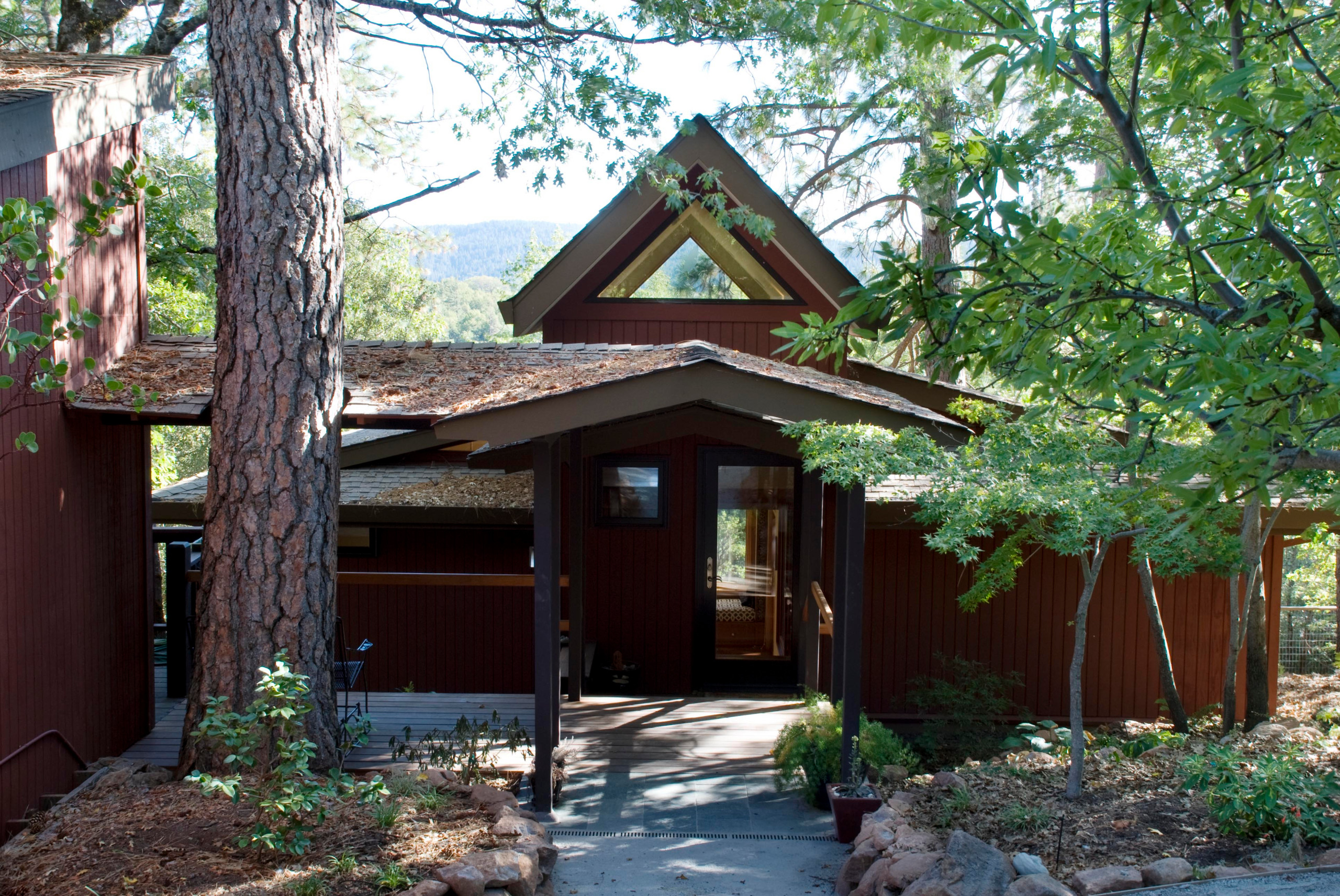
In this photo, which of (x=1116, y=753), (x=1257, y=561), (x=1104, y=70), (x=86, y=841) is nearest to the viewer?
(x=1104, y=70)

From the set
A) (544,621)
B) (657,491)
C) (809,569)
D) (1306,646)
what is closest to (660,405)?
(544,621)

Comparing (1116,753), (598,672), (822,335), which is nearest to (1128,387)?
(822,335)

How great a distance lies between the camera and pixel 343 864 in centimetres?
405

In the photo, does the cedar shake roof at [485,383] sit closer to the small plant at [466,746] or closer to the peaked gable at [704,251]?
the peaked gable at [704,251]

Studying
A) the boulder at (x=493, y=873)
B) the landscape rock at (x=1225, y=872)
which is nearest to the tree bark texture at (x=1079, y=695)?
the landscape rock at (x=1225, y=872)

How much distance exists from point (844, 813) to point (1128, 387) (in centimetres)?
319

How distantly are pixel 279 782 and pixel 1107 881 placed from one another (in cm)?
374

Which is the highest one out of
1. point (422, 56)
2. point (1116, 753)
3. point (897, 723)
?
point (422, 56)

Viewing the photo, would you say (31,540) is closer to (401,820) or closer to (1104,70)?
(401,820)

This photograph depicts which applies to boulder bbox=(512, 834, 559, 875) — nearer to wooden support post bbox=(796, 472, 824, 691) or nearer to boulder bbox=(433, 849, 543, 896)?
boulder bbox=(433, 849, 543, 896)

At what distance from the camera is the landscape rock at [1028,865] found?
416 cm

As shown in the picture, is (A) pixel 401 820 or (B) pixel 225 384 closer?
(A) pixel 401 820

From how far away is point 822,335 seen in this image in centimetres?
390

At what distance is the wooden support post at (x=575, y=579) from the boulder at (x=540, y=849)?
3282mm
